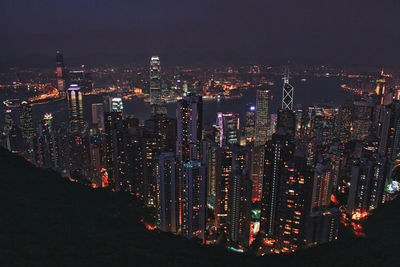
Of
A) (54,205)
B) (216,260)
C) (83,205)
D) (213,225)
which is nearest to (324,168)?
(213,225)

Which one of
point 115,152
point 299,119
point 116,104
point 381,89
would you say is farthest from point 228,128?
point 381,89

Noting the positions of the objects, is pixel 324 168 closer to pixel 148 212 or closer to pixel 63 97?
pixel 148 212

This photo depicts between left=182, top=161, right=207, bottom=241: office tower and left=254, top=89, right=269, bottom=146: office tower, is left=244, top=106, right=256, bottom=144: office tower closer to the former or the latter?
left=254, top=89, right=269, bottom=146: office tower

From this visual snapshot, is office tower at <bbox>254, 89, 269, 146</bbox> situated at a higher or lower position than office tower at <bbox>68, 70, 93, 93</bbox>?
lower

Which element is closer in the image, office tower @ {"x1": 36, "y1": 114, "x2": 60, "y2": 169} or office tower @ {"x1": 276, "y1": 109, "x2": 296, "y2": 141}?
office tower @ {"x1": 36, "y1": 114, "x2": 60, "y2": 169}

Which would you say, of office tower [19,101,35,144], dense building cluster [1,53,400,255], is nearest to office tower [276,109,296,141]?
dense building cluster [1,53,400,255]

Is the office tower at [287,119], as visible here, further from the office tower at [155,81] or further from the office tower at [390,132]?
the office tower at [155,81]

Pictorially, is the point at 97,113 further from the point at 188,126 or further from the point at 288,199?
the point at 288,199

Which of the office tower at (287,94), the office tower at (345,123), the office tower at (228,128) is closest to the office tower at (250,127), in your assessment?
the office tower at (228,128)
